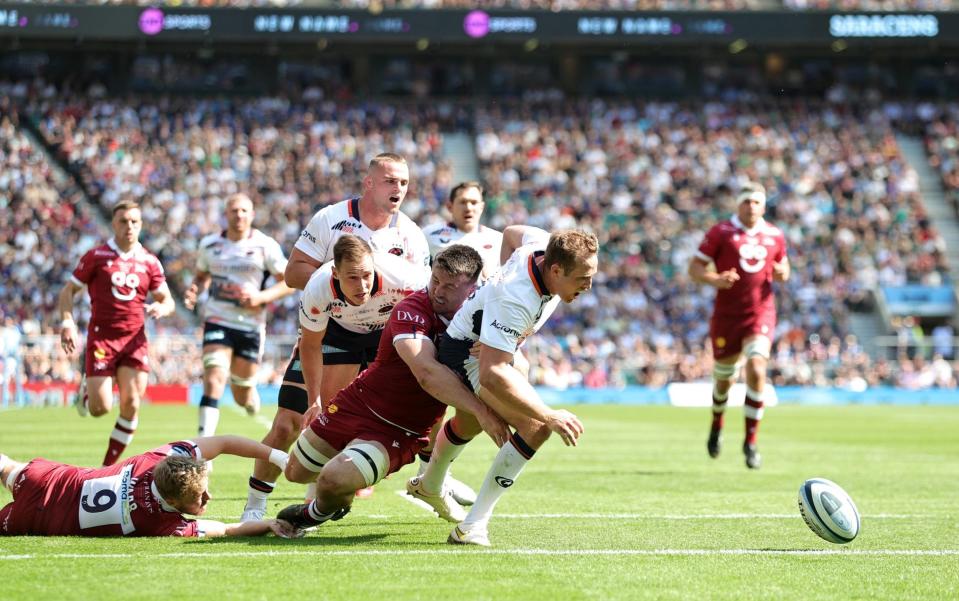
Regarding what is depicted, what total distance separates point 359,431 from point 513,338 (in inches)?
51.1

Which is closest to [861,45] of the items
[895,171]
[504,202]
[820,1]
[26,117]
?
[820,1]

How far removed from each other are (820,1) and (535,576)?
42790mm

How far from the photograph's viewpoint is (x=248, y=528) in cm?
755

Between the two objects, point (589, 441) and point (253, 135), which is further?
point (253, 135)

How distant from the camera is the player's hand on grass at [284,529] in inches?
297

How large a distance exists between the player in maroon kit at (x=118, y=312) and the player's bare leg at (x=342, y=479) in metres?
4.72

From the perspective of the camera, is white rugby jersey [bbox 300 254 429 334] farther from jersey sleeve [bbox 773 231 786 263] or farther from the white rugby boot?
jersey sleeve [bbox 773 231 786 263]

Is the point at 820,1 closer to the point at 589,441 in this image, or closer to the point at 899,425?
the point at 899,425

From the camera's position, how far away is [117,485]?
734cm

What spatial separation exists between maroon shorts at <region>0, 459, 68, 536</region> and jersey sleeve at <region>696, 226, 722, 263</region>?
8750mm

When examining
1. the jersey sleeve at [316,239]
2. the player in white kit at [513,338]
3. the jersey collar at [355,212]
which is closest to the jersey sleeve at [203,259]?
the jersey sleeve at [316,239]

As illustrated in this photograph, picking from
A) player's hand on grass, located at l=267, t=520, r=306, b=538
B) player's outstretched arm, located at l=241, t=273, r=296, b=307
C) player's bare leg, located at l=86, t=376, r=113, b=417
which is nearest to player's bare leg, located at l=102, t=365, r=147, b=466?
player's bare leg, located at l=86, t=376, r=113, b=417

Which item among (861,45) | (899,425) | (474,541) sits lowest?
(899,425)

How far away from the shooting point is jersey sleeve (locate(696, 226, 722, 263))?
1430 cm
